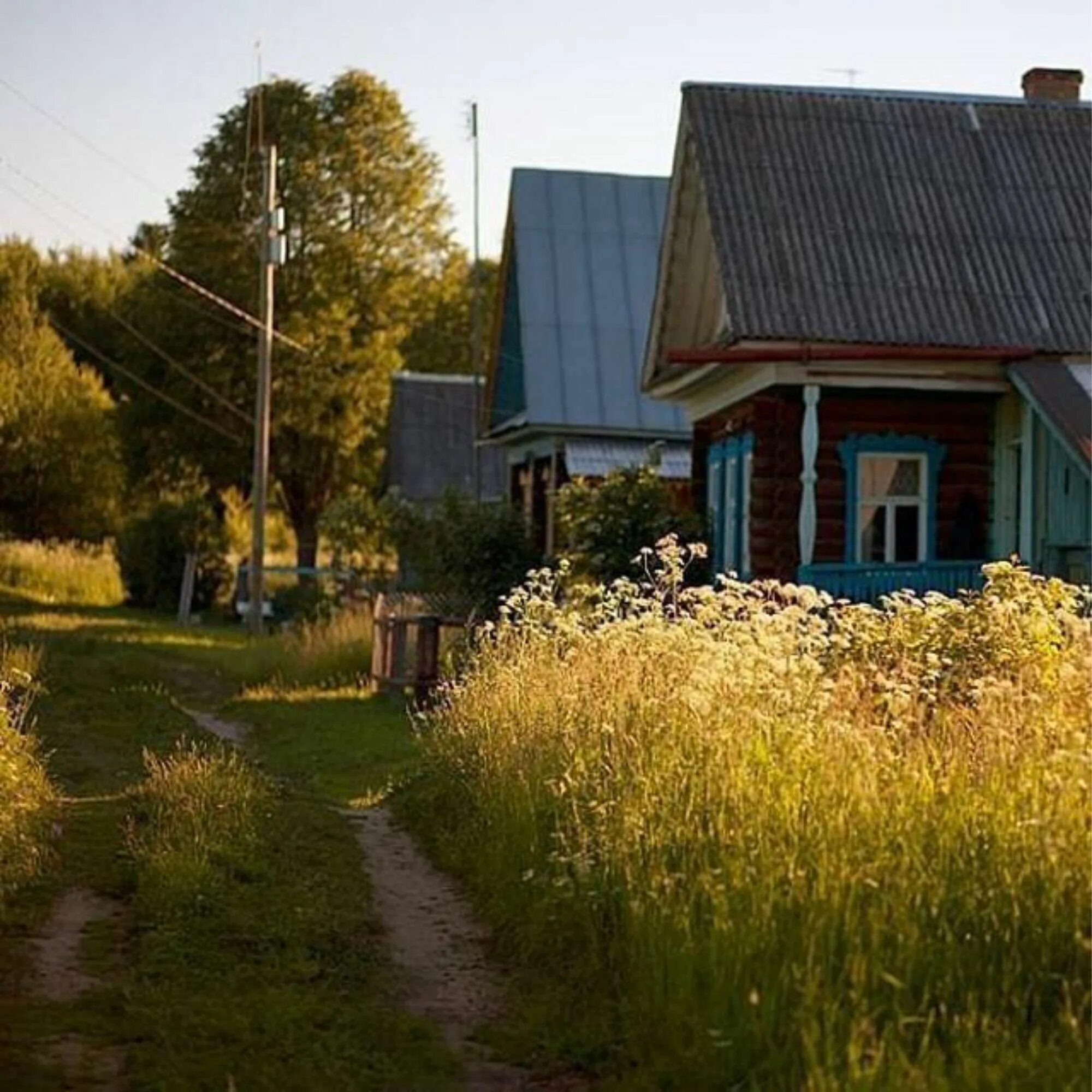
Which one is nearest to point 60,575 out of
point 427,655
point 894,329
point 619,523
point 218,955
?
point 619,523

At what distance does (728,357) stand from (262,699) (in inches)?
268

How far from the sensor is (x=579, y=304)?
37156 millimetres

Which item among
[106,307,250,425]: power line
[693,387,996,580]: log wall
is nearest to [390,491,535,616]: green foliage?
[693,387,996,580]: log wall

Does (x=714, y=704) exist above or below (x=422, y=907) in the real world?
above

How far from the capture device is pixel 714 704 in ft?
36.7

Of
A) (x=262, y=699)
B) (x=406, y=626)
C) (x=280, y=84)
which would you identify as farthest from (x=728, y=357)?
(x=280, y=84)

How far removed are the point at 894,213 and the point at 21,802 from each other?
14317 mm

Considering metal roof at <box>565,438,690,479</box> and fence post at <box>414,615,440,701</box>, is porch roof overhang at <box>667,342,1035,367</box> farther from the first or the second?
metal roof at <box>565,438,690,479</box>

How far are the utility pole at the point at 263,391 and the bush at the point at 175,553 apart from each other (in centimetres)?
978

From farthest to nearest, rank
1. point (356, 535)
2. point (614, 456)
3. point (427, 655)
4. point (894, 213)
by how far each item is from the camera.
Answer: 1. point (356, 535)
2. point (614, 456)
3. point (894, 213)
4. point (427, 655)

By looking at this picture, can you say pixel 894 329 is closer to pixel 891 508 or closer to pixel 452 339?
pixel 891 508

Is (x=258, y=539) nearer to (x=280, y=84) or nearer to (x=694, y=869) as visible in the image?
(x=280, y=84)

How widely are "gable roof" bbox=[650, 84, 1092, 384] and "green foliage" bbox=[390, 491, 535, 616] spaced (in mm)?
5656

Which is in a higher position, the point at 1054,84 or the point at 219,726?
the point at 1054,84
